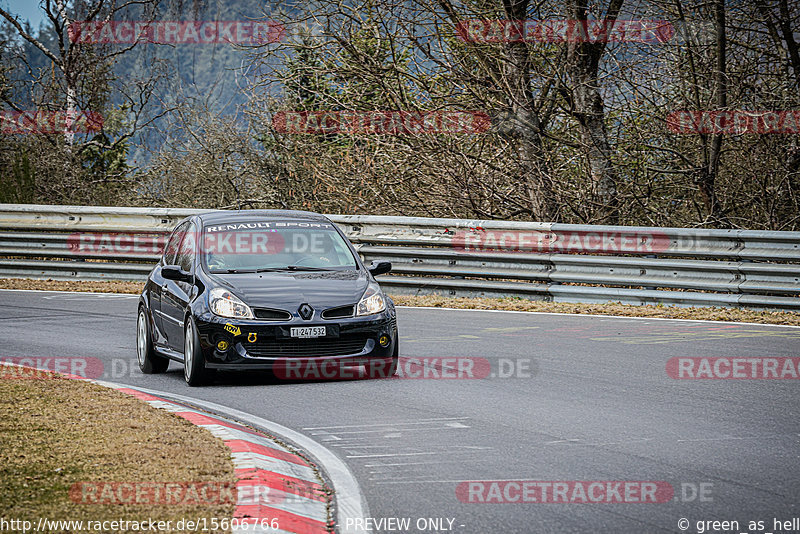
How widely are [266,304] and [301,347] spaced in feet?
1.55

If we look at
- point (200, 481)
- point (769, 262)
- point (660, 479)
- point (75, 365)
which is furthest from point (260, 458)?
point (769, 262)

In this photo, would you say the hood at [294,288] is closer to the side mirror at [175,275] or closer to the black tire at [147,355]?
the side mirror at [175,275]

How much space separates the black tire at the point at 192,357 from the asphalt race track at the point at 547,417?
114 millimetres

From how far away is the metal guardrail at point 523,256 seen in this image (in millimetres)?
15383

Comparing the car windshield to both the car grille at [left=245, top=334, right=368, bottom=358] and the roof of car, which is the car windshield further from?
the car grille at [left=245, top=334, right=368, bottom=358]

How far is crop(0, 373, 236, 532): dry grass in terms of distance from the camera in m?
5.52

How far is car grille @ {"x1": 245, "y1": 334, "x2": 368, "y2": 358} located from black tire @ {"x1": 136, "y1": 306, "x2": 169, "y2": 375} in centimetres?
173

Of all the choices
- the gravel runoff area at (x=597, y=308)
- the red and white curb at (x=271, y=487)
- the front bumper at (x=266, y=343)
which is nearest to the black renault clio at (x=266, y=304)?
the front bumper at (x=266, y=343)

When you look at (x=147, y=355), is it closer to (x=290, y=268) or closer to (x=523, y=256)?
(x=290, y=268)

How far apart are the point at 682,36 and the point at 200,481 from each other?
51.6ft

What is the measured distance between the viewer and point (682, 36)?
19.9 metres

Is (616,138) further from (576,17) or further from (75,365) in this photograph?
(75,365)

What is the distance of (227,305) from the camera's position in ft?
33.1

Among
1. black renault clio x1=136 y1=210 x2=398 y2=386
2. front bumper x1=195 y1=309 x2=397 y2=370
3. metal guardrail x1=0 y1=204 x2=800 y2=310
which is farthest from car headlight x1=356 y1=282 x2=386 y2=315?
metal guardrail x1=0 y1=204 x2=800 y2=310
